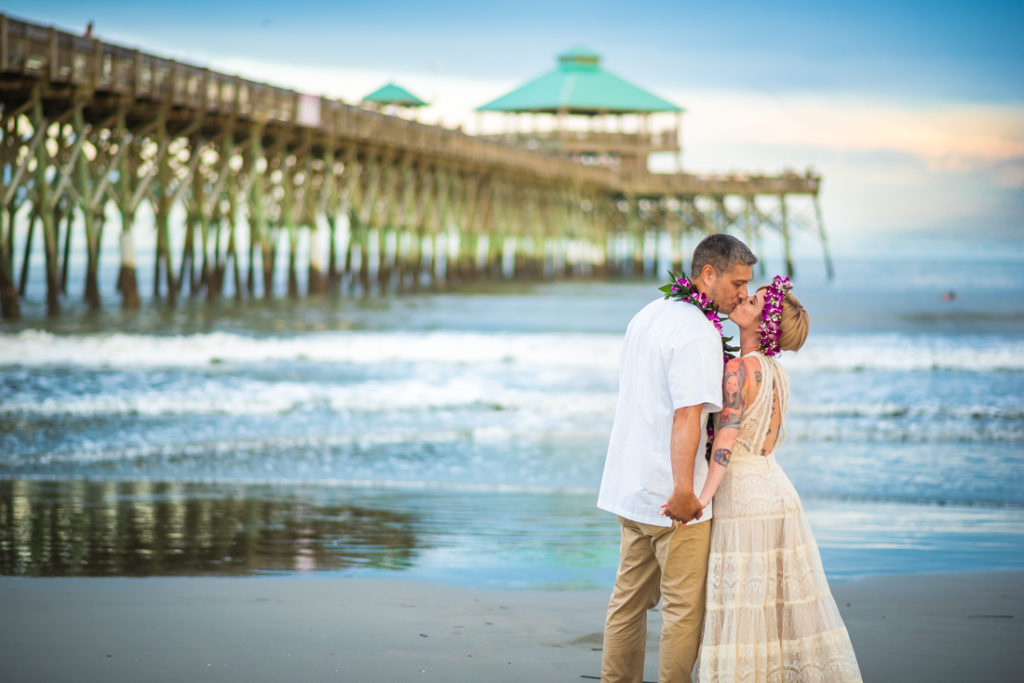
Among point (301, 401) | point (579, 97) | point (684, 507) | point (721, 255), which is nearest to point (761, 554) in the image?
point (684, 507)

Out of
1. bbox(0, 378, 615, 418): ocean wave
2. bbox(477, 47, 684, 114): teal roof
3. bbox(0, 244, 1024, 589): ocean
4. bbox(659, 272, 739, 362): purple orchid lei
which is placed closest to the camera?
bbox(659, 272, 739, 362): purple orchid lei

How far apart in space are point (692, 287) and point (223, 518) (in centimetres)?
367

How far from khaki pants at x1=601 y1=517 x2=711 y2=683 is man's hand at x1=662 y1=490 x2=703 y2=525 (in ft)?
0.15

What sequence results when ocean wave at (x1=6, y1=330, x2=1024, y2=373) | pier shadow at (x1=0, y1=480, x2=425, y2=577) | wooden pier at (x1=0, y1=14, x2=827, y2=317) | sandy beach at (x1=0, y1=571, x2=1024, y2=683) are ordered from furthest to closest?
wooden pier at (x1=0, y1=14, x2=827, y2=317), ocean wave at (x1=6, y1=330, x2=1024, y2=373), pier shadow at (x1=0, y1=480, x2=425, y2=577), sandy beach at (x1=0, y1=571, x2=1024, y2=683)

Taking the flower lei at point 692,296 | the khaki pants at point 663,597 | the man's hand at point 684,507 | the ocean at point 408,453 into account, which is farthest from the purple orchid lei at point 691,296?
the ocean at point 408,453

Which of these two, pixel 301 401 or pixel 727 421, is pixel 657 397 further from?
pixel 301 401

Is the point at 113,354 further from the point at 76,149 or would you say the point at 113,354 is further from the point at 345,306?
the point at 345,306

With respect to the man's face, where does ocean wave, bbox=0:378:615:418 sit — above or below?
below

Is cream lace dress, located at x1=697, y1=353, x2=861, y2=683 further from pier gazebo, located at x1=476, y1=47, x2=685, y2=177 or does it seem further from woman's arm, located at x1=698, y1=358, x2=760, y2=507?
pier gazebo, located at x1=476, y1=47, x2=685, y2=177

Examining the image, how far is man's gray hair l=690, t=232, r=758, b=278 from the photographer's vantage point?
10.4 feet

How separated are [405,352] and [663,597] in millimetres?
14185

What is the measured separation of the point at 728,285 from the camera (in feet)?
10.4

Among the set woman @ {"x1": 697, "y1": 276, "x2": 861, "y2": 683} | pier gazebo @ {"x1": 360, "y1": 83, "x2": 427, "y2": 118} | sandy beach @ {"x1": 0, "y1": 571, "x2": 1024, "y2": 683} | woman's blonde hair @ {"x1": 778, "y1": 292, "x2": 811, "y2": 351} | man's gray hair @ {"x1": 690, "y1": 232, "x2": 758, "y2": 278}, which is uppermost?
pier gazebo @ {"x1": 360, "y1": 83, "x2": 427, "y2": 118}

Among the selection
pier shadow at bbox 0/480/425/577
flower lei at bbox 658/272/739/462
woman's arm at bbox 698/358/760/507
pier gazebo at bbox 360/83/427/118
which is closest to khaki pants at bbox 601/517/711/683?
woman's arm at bbox 698/358/760/507
